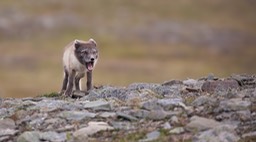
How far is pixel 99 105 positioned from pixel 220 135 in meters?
4.23

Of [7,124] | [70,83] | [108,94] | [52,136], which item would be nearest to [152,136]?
[52,136]

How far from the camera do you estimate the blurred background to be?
103500 millimetres

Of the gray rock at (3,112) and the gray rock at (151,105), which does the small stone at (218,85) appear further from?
the gray rock at (3,112)

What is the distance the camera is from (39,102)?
20906 millimetres

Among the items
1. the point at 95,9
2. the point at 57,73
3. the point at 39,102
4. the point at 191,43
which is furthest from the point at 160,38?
the point at 39,102

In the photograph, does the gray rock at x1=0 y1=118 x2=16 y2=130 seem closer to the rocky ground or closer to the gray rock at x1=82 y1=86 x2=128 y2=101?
the rocky ground

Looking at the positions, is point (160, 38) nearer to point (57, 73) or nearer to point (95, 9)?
point (95, 9)

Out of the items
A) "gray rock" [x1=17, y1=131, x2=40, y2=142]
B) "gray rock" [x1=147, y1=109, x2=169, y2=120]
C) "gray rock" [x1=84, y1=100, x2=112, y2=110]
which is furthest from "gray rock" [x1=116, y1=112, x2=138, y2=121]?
"gray rock" [x1=17, y1=131, x2=40, y2=142]

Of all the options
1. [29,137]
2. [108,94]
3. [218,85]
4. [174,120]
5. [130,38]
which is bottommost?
[29,137]

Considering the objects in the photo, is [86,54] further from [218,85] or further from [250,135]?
[250,135]

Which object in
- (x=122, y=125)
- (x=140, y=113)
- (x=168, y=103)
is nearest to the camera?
(x=122, y=125)

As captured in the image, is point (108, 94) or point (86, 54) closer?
point (108, 94)

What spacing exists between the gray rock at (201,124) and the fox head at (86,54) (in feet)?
23.5

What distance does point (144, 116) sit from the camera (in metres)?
17.7
